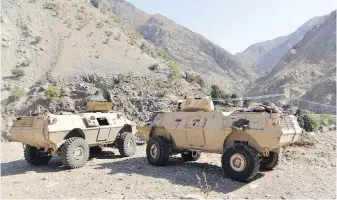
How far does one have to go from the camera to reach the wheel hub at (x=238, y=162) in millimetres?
8742

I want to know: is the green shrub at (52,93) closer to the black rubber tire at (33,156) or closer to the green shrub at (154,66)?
the green shrub at (154,66)

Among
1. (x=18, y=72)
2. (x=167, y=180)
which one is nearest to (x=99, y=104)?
(x=167, y=180)

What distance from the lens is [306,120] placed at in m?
20.8

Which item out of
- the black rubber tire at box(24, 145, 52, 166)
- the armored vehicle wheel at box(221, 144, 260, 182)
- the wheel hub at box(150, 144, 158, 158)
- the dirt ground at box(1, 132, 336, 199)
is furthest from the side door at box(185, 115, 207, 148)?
the black rubber tire at box(24, 145, 52, 166)

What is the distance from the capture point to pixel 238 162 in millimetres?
8844

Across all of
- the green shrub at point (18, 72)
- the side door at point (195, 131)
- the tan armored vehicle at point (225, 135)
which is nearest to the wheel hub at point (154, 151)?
the tan armored vehicle at point (225, 135)

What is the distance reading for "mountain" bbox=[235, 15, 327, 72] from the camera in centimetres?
12495

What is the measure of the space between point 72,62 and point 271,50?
113880mm

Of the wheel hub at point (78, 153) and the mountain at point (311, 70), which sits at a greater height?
the mountain at point (311, 70)

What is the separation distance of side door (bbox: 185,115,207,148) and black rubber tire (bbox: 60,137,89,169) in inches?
126

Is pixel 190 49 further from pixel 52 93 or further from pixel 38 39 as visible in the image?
pixel 52 93

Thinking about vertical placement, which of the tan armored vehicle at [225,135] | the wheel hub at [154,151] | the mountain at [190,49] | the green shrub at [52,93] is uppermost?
the mountain at [190,49]

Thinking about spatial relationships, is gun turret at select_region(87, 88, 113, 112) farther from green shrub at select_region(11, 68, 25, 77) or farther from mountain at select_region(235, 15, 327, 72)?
mountain at select_region(235, 15, 327, 72)

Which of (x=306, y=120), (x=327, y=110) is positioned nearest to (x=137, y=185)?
(x=306, y=120)
